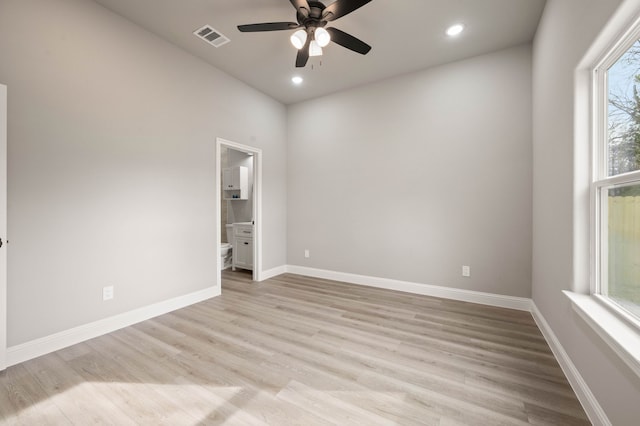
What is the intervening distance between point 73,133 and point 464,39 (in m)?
4.05

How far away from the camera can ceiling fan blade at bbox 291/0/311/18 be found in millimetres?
2129

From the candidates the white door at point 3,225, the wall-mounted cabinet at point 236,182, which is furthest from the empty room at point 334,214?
the wall-mounted cabinet at point 236,182

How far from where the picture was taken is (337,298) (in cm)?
350

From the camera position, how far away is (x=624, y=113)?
1.38 m

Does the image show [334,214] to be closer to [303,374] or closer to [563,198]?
[303,374]

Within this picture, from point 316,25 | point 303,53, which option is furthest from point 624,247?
point 303,53

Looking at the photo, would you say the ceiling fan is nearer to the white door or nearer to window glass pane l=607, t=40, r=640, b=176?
window glass pane l=607, t=40, r=640, b=176

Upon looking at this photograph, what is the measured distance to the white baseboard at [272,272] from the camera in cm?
438

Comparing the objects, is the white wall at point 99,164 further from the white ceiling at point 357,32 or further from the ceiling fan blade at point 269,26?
the ceiling fan blade at point 269,26

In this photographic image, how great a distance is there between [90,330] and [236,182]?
3375mm

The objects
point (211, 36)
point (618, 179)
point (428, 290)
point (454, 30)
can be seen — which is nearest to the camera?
point (618, 179)

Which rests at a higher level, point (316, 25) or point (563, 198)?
point (316, 25)

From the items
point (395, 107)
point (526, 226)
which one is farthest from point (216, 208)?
point (526, 226)

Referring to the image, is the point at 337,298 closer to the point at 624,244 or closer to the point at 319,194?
the point at 319,194
